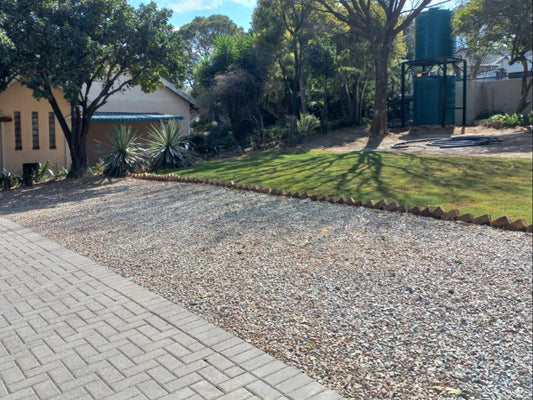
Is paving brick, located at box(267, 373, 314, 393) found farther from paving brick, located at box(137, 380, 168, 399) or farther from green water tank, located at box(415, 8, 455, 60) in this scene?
green water tank, located at box(415, 8, 455, 60)

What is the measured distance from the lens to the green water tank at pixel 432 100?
70.9 ft

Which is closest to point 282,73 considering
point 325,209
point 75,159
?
point 75,159

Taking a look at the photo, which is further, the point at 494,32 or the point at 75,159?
the point at 494,32

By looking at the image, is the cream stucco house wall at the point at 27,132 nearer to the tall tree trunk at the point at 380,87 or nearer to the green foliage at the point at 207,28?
the tall tree trunk at the point at 380,87

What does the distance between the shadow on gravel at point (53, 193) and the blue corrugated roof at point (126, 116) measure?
22.0ft

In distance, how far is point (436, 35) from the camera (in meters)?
22.0

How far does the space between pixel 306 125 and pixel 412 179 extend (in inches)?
499

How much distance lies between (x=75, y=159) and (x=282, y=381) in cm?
1592

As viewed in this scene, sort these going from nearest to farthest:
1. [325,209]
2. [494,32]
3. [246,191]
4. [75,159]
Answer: [325,209] < [246,191] < [75,159] < [494,32]

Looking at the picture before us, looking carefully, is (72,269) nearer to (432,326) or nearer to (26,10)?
(432,326)

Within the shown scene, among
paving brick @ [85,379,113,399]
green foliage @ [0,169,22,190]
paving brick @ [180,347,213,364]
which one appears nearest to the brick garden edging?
paving brick @ [180,347,213,364]

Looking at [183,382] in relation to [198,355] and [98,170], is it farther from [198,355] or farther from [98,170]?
[98,170]

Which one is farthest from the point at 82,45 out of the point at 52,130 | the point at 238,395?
the point at 238,395

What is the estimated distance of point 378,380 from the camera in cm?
384
